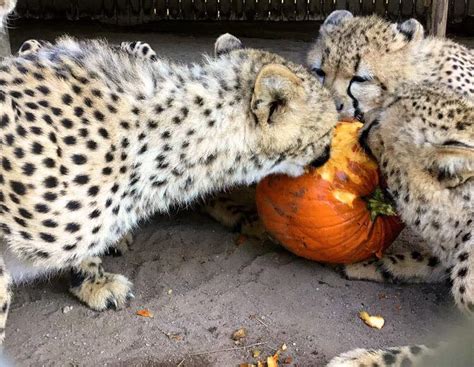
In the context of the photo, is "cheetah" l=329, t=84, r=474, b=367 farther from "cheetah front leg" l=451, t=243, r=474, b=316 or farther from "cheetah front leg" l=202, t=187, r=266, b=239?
"cheetah front leg" l=202, t=187, r=266, b=239

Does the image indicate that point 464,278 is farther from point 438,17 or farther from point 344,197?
point 438,17

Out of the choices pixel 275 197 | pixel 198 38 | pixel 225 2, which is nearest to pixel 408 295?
pixel 275 197

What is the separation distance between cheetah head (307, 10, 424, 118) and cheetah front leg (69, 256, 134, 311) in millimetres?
1362

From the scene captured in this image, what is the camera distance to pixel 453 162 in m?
2.45

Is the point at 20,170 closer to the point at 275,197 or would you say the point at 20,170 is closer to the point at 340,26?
the point at 275,197

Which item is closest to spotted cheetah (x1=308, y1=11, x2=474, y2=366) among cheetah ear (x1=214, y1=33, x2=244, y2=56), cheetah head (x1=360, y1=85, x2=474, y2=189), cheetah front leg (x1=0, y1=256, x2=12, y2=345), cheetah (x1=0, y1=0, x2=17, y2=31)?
cheetah head (x1=360, y1=85, x2=474, y2=189)

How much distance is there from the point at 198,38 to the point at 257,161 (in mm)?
4639

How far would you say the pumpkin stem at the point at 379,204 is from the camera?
9.30 ft

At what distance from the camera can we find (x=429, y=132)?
2.57 m

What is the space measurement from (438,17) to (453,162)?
249cm

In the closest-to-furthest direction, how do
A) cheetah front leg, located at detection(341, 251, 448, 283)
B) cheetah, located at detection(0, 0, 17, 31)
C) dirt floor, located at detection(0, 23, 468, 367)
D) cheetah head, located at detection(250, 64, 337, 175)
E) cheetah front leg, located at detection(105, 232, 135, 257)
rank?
cheetah head, located at detection(250, 64, 337, 175)
dirt floor, located at detection(0, 23, 468, 367)
cheetah, located at detection(0, 0, 17, 31)
cheetah front leg, located at detection(341, 251, 448, 283)
cheetah front leg, located at detection(105, 232, 135, 257)

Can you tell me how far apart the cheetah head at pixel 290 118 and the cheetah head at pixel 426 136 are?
0.21m

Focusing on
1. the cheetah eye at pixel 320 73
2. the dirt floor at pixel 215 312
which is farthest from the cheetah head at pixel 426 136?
the cheetah eye at pixel 320 73

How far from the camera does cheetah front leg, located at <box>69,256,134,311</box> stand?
2.81 metres
